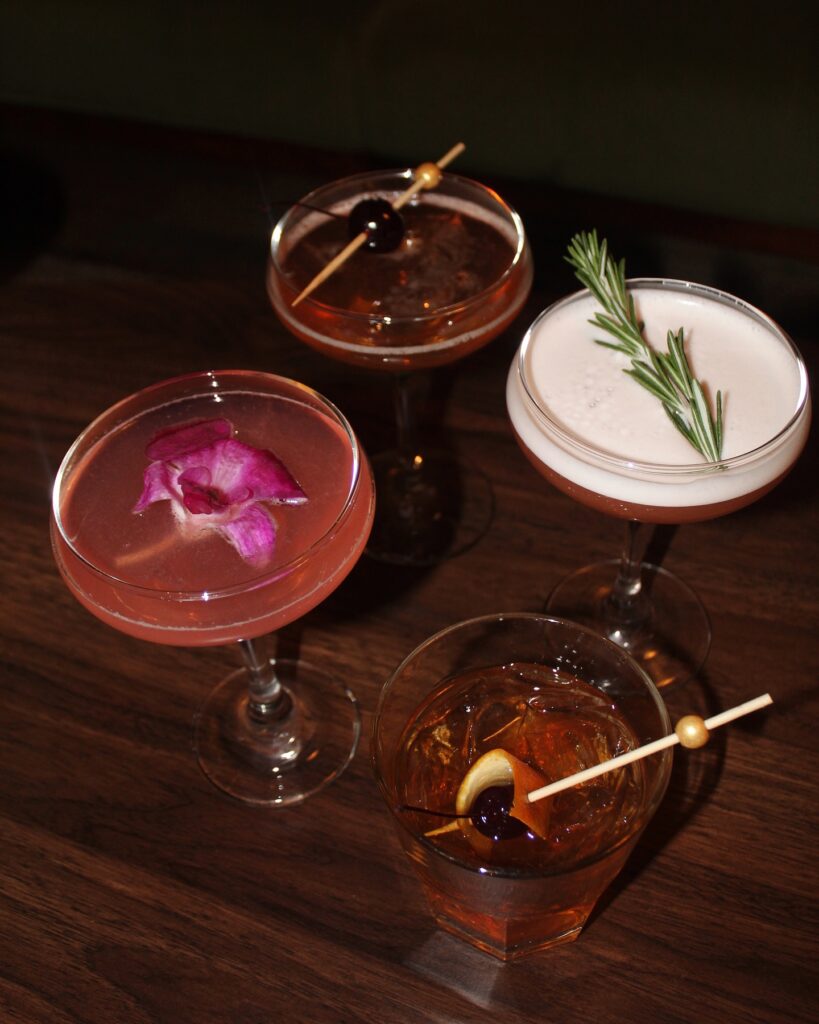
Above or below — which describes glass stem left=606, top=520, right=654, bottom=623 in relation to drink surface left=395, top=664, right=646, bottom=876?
below

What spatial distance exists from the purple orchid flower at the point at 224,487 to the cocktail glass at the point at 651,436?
291 mm

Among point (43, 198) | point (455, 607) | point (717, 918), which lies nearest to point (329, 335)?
point (455, 607)

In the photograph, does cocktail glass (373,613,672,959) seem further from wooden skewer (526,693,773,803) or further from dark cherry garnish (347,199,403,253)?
dark cherry garnish (347,199,403,253)

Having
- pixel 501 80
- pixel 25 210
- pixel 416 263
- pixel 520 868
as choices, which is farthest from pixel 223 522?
pixel 501 80

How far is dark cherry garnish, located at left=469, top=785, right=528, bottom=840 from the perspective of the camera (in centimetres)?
99

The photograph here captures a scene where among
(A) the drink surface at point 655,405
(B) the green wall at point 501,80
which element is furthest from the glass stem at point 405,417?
(B) the green wall at point 501,80

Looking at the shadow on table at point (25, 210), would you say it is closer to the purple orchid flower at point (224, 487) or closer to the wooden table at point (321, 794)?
the wooden table at point (321, 794)

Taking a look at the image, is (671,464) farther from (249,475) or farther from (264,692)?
(264,692)

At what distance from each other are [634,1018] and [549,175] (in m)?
1.68

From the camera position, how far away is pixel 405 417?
1573mm

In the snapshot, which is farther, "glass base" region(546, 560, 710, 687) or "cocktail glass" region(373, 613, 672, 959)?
"glass base" region(546, 560, 710, 687)

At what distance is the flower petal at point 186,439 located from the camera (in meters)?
1.13

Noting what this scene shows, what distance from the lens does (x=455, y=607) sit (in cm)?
139

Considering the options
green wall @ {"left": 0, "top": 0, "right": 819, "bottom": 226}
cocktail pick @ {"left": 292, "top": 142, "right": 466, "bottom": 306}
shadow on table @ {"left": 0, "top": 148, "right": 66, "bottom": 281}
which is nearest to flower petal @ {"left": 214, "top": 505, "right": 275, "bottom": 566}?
cocktail pick @ {"left": 292, "top": 142, "right": 466, "bottom": 306}
